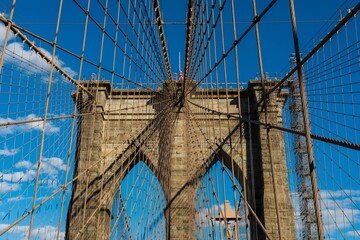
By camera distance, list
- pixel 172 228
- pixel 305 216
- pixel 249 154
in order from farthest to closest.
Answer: pixel 305 216, pixel 249 154, pixel 172 228

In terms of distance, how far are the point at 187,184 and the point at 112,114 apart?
3331 mm

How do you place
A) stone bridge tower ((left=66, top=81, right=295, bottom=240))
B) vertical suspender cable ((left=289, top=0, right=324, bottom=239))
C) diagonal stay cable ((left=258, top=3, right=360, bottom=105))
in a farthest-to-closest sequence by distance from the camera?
stone bridge tower ((left=66, top=81, right=295, bottom=240))
diagonal stay cable ((left=258, top=3, right=360, bottom=105))
vertical suspender cable ((left=289, top=0, right=324, bottom=239))

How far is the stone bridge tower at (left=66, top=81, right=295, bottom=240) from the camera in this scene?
12219 millimetres

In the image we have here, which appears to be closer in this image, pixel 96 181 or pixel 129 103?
pixel 96 181

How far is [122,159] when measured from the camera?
42.3 ft

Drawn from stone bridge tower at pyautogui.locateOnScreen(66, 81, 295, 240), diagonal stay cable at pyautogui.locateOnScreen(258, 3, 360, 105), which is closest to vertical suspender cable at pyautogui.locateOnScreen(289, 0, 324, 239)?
diagonal stay cable at pyautogui.locateOnScreen(258, 3, 360, 105)

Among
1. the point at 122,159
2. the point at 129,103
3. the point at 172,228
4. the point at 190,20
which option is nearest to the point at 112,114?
the point at 129,103

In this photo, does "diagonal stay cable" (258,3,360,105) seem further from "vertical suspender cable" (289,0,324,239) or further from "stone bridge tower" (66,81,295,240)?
"stone bridge tower" (66,81,295,240)

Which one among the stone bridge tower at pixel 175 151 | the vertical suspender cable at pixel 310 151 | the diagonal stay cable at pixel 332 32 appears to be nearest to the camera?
the vertical suspender cable at pixel 310 151

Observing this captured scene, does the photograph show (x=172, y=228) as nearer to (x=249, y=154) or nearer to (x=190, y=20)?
(x=249, y=154)

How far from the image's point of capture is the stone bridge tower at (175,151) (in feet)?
40.1

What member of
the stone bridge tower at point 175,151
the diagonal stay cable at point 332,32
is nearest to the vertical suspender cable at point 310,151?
the diagonal stay cable at point 332,32

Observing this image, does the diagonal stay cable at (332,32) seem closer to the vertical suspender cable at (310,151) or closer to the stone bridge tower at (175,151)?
the vertical suspender cable at (310,151)

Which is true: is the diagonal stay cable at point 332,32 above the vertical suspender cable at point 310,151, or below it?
above
